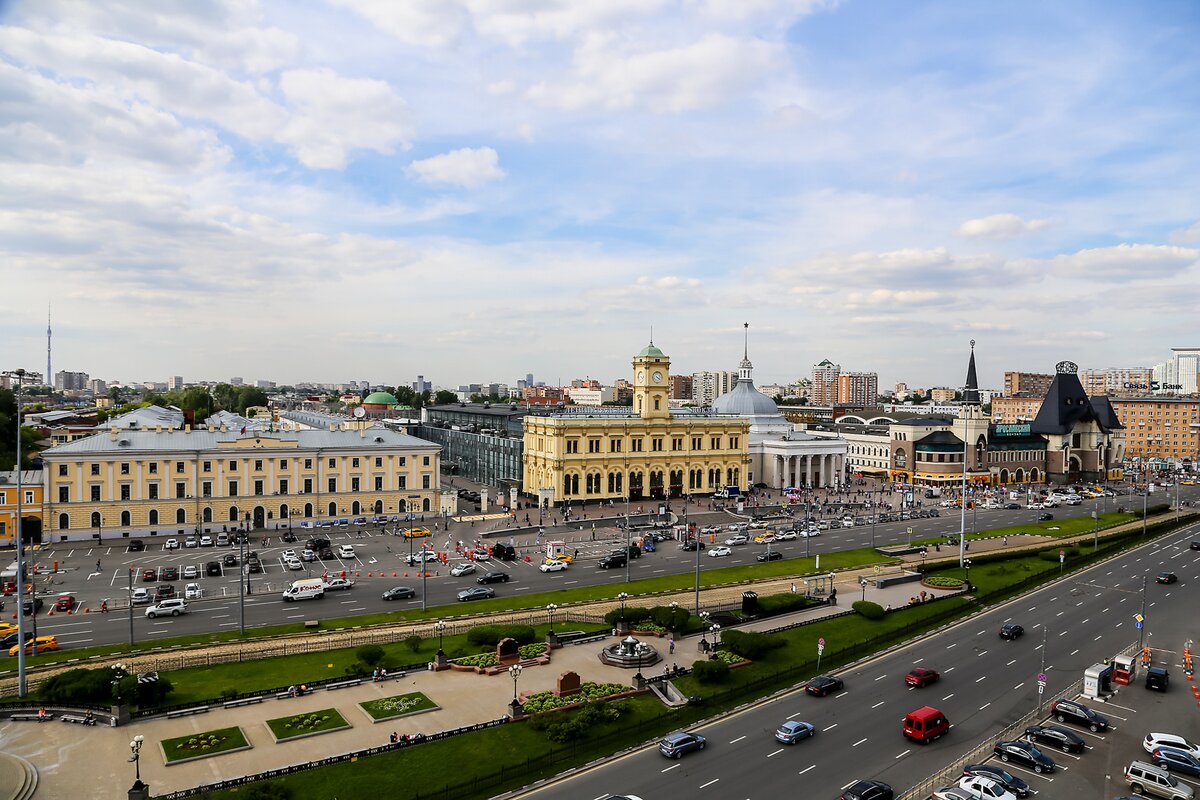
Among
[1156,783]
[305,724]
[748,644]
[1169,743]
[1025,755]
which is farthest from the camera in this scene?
[748,644]

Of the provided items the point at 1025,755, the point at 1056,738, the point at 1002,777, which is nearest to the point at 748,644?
the point at 1025,755

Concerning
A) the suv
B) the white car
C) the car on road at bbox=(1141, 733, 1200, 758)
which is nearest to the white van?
the white car

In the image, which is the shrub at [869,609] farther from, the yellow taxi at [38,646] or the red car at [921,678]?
the yellow taxi at [38,646]

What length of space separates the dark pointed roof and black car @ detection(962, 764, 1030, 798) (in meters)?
121

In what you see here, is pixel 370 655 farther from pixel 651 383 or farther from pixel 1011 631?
pixel 651 383

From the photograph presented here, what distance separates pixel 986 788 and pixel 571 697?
16958mm

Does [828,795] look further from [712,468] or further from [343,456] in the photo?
[712,468]

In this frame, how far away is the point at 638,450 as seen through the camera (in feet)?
322

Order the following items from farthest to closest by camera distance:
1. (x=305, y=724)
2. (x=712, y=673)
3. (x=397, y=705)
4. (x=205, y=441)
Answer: (x=205, y=441) → (x=712, y=673) → (x=397, y=705) → (x=305, y=724)

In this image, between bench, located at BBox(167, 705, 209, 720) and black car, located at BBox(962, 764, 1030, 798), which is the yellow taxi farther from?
black car, located at BBox(962, 764, 1030, 798)

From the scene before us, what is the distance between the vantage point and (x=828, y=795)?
90.3 feet

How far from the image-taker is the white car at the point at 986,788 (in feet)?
87.7

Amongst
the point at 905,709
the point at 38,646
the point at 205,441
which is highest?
the point at 205,441

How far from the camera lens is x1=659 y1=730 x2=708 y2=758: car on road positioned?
3059cm
